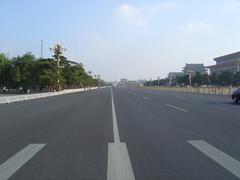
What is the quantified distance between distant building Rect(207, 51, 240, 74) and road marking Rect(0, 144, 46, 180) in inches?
5424

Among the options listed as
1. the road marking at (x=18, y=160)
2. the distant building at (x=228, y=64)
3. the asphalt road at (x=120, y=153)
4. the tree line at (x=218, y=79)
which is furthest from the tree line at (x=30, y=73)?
the distant building at (x=228, y=64)

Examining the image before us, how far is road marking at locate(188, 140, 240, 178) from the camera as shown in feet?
25.7

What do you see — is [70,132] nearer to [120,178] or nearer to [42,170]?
[42,170]

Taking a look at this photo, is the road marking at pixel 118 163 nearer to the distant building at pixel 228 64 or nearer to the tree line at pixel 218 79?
the tree line at pixel 218 79

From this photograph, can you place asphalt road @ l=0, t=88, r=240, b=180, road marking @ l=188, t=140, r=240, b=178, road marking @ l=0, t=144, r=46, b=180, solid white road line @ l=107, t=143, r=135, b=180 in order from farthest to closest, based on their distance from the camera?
road marking @ l=188, t=140, r=240, b=178 < road marking @ l=0, t=144, r=46, b=180 < asphalt road @ l=0, t=88, r=240, b=180 < solid white road line @ l=107, t=143, r=135, b=180

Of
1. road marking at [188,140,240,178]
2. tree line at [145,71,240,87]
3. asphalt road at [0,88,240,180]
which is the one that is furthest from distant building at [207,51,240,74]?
road marking at [188,140,240,178]

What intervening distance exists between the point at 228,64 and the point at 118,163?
504ft

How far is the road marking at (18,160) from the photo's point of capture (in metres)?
7.57

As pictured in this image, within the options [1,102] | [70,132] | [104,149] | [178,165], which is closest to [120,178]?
[178,165]

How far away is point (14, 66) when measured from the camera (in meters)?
91.2

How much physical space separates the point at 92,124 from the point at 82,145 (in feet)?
18.4

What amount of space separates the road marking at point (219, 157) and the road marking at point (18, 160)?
12.9ft

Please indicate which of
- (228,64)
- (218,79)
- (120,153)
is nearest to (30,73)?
(218,79)

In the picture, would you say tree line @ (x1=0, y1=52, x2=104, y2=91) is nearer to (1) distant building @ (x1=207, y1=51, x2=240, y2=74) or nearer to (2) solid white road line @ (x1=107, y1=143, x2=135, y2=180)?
(2) solid white road line @ (x1=107, y1=143, x2=135, y2=180)
